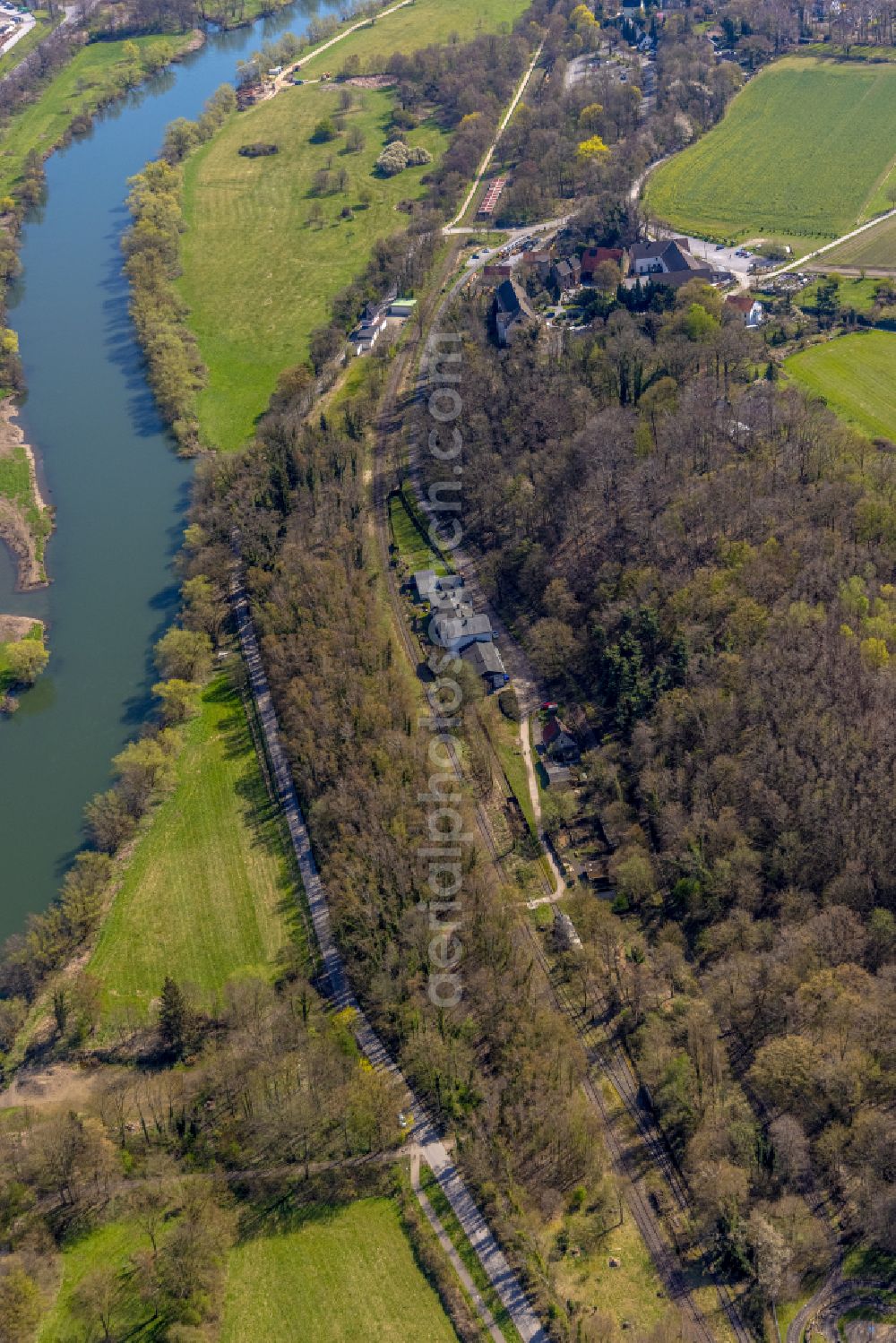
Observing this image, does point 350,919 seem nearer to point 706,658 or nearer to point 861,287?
point 706,658

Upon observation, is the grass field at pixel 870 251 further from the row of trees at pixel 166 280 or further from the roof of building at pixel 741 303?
the row of trees at pixel 166 280

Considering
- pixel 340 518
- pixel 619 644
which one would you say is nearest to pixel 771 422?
pixel 619 644

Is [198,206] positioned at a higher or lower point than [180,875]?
higher

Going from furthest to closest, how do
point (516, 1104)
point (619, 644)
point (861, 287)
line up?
point (861, 287), point (619, 644), point (516, 1104)

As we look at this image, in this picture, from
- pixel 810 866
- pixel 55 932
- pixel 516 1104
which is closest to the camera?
pixel 516 1104

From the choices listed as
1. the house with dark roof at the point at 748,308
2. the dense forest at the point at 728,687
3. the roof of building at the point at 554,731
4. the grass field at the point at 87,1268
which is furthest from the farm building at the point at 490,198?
the grass field at the point at 87,1268

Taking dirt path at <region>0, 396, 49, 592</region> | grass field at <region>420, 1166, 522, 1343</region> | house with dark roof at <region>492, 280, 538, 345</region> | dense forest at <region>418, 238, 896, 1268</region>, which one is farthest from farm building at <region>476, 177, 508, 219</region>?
grass field at <region>420, 1166, 522, 1343</region>

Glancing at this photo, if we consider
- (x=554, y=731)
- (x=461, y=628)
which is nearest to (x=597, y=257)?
(x=461, y=628)
